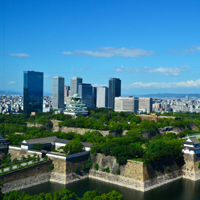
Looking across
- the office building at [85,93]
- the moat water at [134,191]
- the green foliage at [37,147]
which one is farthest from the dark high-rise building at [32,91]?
the moat water at [134,191]

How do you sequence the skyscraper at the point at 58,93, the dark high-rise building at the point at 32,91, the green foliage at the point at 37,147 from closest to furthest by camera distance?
the green foliage at the point at 37,147
the dark high-rise building at the point at 32,91
the skyscraper at the point at 58,93

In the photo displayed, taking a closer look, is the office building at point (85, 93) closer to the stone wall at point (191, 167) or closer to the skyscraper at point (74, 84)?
the skyscraper at point (74, 84)

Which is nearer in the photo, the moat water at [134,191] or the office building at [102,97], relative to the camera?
the moat water at [134,191]

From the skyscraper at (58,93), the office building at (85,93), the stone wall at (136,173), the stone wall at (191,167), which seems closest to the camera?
the stone wall at (136,173)

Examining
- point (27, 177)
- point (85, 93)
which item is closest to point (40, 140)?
point (27, 177)

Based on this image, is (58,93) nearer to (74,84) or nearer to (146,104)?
(74,84)

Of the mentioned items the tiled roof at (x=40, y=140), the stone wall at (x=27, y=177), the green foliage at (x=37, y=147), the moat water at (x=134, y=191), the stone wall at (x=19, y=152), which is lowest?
the moat water at (x=134, y=191)
